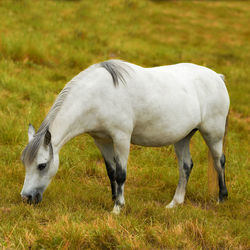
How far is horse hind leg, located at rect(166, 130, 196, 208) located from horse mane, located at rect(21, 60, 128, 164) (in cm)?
144

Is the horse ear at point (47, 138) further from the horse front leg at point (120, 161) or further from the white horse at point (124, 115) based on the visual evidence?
the horse front leg at point (120, 161)

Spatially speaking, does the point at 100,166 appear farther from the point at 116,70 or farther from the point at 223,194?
the point at 116,70

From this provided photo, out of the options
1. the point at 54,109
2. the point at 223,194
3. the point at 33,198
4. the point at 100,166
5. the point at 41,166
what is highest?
the point at 54,109

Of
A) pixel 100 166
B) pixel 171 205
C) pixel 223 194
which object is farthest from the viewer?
pixel 100 166

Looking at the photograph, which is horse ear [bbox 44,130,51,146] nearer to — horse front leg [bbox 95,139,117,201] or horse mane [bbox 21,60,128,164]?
horse mane [bbox 21,60,128,164]

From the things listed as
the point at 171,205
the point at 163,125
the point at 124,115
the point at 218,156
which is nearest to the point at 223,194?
the point at 218,156

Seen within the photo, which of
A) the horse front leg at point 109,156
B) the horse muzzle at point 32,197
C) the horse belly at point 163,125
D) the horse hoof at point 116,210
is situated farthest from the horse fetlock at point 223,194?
the horse muzzle at point 32,197

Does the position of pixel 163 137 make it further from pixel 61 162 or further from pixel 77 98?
pixel 61 162

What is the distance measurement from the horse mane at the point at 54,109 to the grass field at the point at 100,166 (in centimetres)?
54

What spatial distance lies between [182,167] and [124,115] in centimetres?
142

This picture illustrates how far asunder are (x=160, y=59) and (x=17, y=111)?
6272mm

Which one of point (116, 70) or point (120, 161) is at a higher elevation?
point (116, 70)

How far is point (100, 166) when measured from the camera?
5.64 meters

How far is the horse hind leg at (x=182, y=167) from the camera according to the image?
192 inches
